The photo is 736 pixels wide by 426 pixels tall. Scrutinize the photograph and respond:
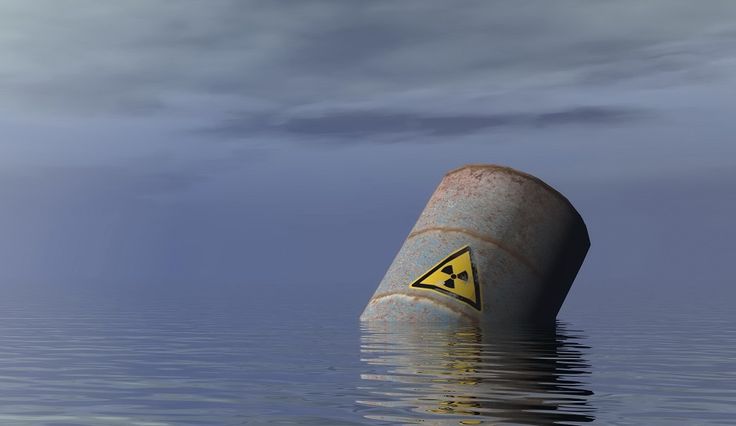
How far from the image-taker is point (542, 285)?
2134 centimetres

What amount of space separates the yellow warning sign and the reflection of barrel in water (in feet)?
2.28

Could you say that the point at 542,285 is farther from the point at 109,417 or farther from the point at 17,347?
→ the point at 109,417

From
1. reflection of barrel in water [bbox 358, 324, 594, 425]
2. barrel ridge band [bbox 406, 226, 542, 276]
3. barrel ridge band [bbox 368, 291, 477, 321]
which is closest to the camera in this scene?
reflection of barrel in water [bbox 358, 324, 594, 425]

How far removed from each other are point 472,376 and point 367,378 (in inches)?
56.5

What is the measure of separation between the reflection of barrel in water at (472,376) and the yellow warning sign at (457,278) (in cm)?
69

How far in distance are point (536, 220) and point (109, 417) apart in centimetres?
1231

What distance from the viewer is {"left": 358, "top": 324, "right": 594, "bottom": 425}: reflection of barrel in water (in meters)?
10.6

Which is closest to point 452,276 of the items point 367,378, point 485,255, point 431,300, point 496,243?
point 431,300

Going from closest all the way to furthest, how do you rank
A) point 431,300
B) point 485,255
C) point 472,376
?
Result: point 472,376 → point 485,255 → point 431,300

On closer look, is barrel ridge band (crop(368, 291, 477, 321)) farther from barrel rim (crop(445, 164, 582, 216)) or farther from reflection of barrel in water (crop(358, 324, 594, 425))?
barrel rim (crop(445, 164, 582, 216))

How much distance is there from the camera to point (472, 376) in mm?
13984

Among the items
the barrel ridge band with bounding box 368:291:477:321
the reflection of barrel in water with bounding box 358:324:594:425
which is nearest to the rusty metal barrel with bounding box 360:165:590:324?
the barrel ridge band with bounding box 368:291:477:321

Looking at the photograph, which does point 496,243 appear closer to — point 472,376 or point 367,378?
point 472,376

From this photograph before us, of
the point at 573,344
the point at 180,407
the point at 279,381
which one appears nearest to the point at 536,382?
the point at 279,381
